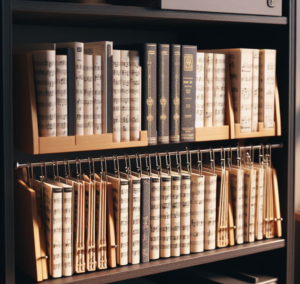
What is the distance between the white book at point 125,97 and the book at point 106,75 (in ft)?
0.14

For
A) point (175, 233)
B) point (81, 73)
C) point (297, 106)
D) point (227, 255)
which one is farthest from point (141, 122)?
point (297, 106)

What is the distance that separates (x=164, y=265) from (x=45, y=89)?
0.65m

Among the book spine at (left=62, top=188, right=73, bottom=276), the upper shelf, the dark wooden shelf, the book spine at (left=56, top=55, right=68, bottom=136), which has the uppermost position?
the upper shelf

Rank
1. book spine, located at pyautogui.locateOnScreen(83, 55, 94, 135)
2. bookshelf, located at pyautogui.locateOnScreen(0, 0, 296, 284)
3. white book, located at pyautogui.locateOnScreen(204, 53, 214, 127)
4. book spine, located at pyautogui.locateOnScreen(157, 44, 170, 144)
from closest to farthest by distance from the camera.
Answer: bookshelf, located at pyautogui.locateOnScreen(0, 0, 296, 284)
book spine, located at pyautogui.locateOnScreen(83, 55, 94, 135)
book spine, located at pyautogui.locateOnScreen(157, 44, 170, 144)
white book, located at pyautogui.locateOnScreen(204, 53, 214, 127)

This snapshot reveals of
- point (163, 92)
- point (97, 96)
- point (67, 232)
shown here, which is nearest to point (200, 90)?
point (163, 92)

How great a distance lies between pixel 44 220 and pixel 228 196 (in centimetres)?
63

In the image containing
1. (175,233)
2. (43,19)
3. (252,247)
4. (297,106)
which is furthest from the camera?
(297,106)

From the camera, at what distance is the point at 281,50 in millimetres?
1801

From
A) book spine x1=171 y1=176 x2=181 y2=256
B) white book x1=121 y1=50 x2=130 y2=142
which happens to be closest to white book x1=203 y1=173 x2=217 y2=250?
book spine x1=171 y1=176 x2=181 y2=256

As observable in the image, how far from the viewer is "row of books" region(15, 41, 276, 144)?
142 cm

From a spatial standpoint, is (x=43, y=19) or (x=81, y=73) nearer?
(x=81, y=73)

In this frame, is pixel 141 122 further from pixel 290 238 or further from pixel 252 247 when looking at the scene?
pixel 290 238

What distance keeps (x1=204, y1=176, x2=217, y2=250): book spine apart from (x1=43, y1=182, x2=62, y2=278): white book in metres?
0.51

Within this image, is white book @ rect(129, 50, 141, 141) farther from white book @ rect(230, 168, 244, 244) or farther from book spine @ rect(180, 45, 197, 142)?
white book @ rect(230, 168, 244, 244)
